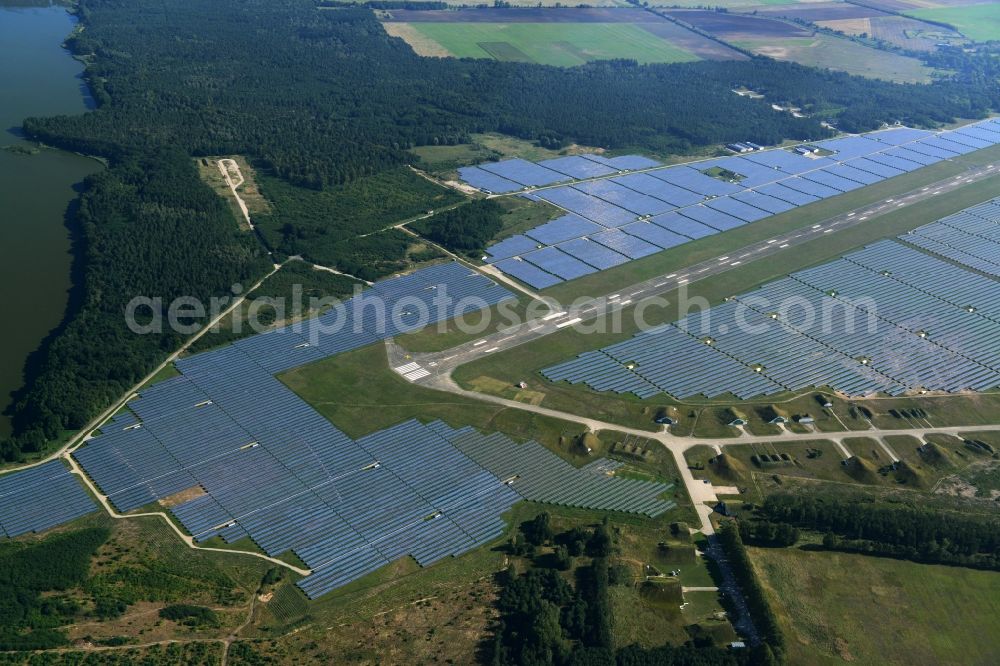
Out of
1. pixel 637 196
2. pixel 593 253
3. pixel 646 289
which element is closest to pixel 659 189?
pixel 637 196

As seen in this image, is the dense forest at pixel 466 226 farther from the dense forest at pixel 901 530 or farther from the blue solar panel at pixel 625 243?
the dense forest at pixel 901 530

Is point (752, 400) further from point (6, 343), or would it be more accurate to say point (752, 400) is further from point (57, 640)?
point (6, 343)

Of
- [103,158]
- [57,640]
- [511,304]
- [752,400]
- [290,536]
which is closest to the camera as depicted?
[57,640]

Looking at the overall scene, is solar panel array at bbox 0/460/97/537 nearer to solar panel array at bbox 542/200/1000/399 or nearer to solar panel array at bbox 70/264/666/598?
solar panel array at bbox 70/264/666/598

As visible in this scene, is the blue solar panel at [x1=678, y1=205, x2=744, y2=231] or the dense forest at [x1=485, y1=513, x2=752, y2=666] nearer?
the dense forest at [x1=485, y1=513, x2=752, y2=666]

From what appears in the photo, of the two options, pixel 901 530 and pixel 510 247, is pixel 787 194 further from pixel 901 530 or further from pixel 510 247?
pixel 901 530

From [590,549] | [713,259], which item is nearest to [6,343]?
[590,549]

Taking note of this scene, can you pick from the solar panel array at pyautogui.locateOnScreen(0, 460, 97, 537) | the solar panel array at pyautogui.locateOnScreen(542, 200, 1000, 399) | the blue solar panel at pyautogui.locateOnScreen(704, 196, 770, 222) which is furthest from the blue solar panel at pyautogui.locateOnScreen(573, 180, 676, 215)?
the solar panel array at pyautogui.locateOnScreen(0, 460, 97, 537)
